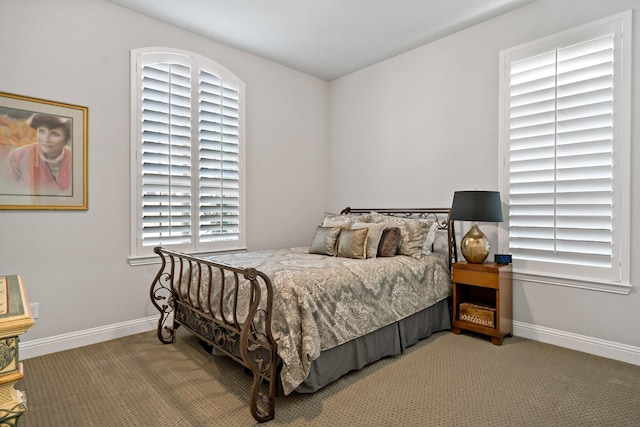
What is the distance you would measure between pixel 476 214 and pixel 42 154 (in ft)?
11.8

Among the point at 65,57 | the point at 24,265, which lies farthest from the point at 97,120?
the point at 24,265

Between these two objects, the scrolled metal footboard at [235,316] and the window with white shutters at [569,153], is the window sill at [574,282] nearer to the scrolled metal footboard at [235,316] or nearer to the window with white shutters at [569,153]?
the window with white shutters at [569,153]

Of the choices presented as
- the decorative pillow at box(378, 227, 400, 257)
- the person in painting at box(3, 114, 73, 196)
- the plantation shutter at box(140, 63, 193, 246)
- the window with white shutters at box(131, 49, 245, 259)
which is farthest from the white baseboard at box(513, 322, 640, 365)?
the person in painting at box(3, 114, 73, 196)

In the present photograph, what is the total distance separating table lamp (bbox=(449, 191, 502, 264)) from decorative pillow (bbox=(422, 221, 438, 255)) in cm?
32

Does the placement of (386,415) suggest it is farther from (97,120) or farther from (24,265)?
(97,120)

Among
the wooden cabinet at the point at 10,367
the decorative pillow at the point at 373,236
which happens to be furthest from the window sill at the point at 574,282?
the wooden cabinet at the point at 10,367

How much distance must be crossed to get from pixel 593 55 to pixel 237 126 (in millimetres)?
3363

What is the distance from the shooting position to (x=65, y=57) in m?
2.87

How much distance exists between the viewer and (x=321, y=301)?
2199 mm

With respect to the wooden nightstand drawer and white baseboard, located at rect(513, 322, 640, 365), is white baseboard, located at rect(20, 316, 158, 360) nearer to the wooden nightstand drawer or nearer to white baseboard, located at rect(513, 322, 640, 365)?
the wooden nightstand drawer

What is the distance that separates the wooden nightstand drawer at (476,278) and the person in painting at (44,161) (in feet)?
11.4

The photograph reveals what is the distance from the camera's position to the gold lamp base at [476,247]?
309cm

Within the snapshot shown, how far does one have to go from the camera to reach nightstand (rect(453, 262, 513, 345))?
2.94 m

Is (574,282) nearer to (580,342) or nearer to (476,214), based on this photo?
(580,342)
